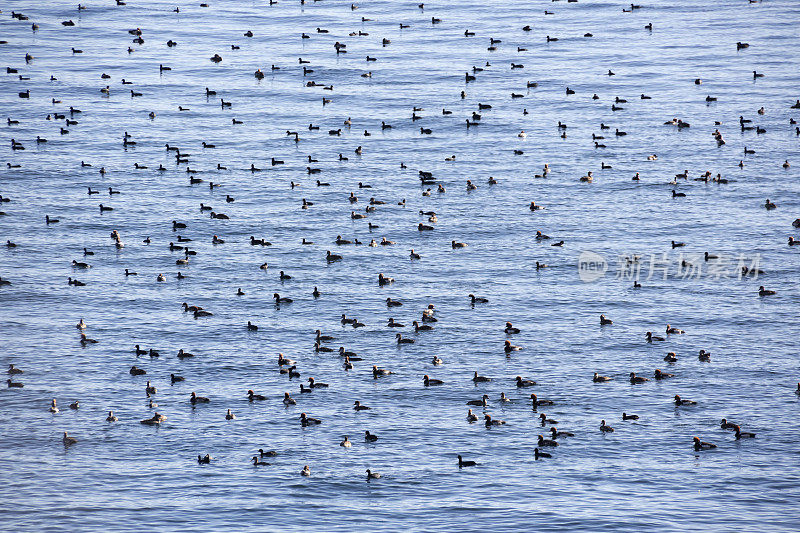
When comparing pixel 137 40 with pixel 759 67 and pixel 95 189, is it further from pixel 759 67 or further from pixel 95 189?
pixel 759 67

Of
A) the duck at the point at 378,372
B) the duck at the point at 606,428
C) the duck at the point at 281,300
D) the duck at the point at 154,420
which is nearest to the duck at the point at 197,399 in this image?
the duck at the point at 154,420

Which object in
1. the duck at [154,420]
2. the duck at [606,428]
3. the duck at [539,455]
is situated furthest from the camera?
the duck at [154,420]

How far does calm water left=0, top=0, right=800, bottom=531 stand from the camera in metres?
75.9

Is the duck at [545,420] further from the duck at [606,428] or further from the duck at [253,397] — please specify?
the duck at [253,397]

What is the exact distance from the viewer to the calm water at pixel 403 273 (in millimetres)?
75938

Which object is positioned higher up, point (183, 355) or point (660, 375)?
point (183, 355)

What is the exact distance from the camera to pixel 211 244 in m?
121

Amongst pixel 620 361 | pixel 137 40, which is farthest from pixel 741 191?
pixel 137 40

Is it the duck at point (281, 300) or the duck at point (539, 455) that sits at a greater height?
the duck at point (281, 300)

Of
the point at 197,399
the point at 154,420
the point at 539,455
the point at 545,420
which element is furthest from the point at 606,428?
the point at 154,420

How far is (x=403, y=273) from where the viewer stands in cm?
11231

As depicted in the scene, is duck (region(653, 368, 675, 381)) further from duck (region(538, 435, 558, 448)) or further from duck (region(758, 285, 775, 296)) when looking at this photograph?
duck (region(758, 285, 775, 296))

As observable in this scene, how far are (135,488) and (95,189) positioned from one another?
67.6 metres

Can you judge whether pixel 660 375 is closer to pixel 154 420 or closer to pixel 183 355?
pixel 183 355
